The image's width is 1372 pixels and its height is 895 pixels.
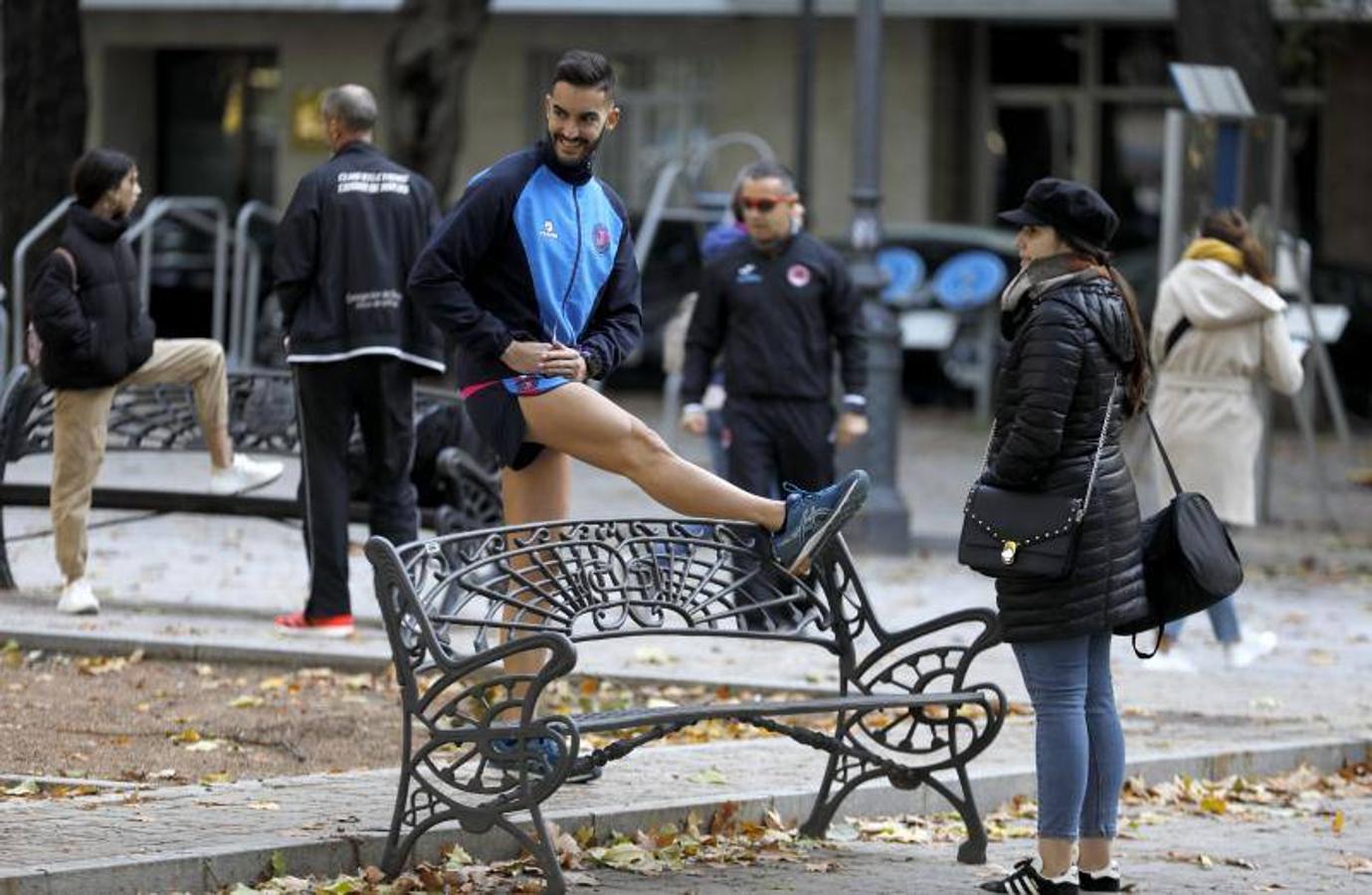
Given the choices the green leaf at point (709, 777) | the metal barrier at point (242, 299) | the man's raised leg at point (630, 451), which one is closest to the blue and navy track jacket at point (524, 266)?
the man's raised leg at point (630, 451)

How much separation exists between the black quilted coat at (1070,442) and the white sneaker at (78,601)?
16.4ft

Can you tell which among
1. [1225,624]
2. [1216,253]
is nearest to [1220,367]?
[1216,253]

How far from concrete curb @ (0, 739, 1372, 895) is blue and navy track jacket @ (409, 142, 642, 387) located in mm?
1246

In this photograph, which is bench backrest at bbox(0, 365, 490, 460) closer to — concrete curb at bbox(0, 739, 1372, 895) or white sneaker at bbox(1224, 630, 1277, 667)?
white sneaker at bbox(1224, 630, 1277, 667)

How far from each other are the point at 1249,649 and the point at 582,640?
5.18m

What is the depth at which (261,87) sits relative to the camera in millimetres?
32719

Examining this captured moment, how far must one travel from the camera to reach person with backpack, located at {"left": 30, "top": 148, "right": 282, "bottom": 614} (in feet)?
33.9

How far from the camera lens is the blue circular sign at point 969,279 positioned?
25.3 m

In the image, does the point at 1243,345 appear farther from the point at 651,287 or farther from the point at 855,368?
the point at 651,287

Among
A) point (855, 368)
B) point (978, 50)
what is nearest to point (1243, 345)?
point (855, 368)

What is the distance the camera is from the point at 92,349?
33.9ft

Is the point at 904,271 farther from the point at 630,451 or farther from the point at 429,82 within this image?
the point at 630,451

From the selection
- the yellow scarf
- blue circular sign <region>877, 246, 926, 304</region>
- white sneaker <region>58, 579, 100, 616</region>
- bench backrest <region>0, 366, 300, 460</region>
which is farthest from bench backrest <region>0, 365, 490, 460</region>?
blue circular sign <region>877, 246, 926, 304</region>

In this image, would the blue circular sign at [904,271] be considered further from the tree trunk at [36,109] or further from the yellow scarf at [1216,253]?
the yellow scarf at [1216,253]
